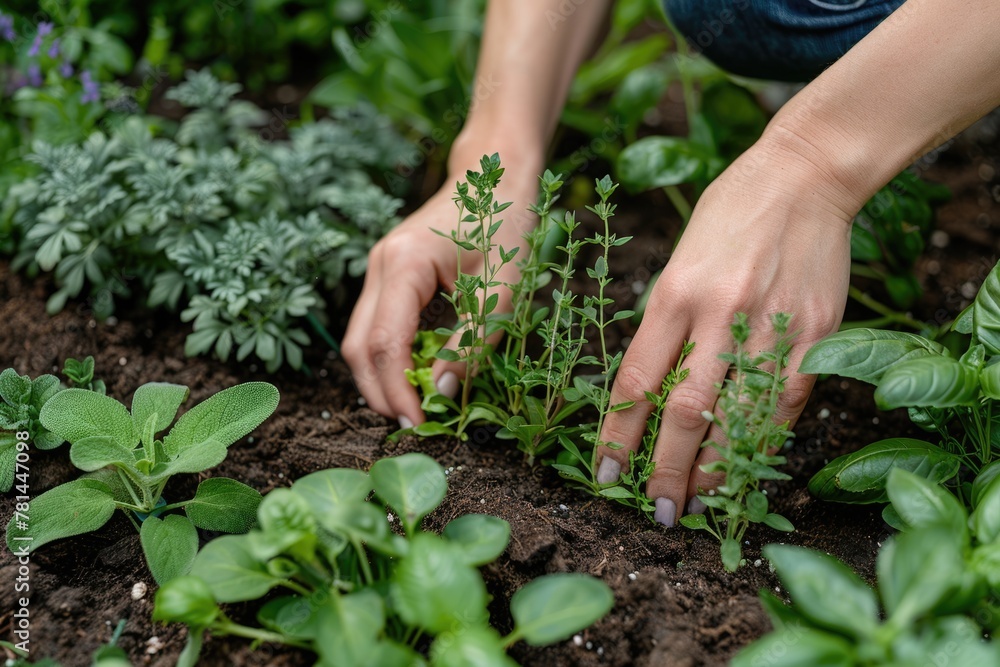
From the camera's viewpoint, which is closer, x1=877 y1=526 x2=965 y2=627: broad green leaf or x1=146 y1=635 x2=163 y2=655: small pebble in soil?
x1=877 y1=526 x2=965 y2=627: broad green leaf

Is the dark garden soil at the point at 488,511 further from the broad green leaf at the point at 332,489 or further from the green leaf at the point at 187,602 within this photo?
the broad green leaf at the point at 332,489

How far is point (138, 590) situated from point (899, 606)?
3.56 feet

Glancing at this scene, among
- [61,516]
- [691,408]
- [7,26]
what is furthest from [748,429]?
[7,26]

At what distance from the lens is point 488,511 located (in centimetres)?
141

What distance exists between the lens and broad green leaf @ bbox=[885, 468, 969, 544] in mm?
1044

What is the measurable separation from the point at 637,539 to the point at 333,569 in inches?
20.3

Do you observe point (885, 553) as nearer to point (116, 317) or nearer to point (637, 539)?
point (637, 539)

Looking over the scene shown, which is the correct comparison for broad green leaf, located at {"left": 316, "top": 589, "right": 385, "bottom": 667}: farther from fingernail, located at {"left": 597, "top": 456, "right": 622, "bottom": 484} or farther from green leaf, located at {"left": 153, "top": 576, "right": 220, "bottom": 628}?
fingernail, located at {"left": 597, "top": 456, "right": 622, "bottom": 484}

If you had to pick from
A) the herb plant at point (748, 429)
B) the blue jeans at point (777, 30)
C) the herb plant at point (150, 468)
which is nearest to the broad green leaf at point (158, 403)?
the herb plant at point (150, 468)

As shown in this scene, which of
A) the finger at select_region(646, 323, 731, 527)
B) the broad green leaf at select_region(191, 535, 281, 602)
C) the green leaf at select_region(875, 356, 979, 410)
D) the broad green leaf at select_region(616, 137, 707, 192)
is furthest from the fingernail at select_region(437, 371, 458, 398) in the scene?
the green leaf at select_region(875, 356, 979, 410)

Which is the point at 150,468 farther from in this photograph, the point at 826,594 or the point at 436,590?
the point at 826,594

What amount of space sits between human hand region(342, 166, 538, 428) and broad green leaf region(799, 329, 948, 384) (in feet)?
2.01

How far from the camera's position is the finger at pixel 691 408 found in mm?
1295

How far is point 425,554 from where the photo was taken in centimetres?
100
